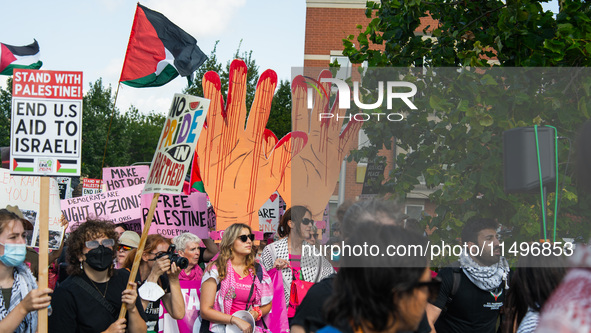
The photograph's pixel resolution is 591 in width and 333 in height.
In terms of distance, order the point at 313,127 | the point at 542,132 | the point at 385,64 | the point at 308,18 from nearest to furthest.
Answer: the point at 542,132
the point at 313,127
the point at 385,64
the point at 308,18

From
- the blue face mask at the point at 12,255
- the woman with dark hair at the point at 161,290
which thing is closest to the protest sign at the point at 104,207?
the woman with dark hair at the point at 161,290

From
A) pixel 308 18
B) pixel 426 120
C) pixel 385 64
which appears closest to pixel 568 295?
pixel 426 120

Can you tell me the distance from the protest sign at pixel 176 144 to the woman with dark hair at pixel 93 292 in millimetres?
597

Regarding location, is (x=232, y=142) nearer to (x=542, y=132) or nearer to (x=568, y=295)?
(x=542, y=132)

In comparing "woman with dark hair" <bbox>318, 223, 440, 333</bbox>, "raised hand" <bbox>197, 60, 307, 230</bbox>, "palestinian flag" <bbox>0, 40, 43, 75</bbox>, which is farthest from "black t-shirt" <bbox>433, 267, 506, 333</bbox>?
"palestinian flag" <bbox>0, 40, 43, 75</bbox>

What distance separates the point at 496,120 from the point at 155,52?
8709 millimetres

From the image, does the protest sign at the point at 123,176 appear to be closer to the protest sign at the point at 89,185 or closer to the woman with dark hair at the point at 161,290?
the protest sign at the point at 89,185

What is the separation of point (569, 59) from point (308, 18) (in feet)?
78.8

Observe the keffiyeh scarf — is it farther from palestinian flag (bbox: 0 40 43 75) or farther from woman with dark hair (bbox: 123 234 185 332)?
palestinian flag (bbox: 0 40 43 75)

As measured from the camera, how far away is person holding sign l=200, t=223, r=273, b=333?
6.25 metres

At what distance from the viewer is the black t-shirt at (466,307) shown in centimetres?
546

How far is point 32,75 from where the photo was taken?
17.4ft

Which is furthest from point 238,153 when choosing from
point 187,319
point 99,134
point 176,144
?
point 99,134

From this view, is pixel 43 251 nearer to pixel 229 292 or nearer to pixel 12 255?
pixel 12 255
